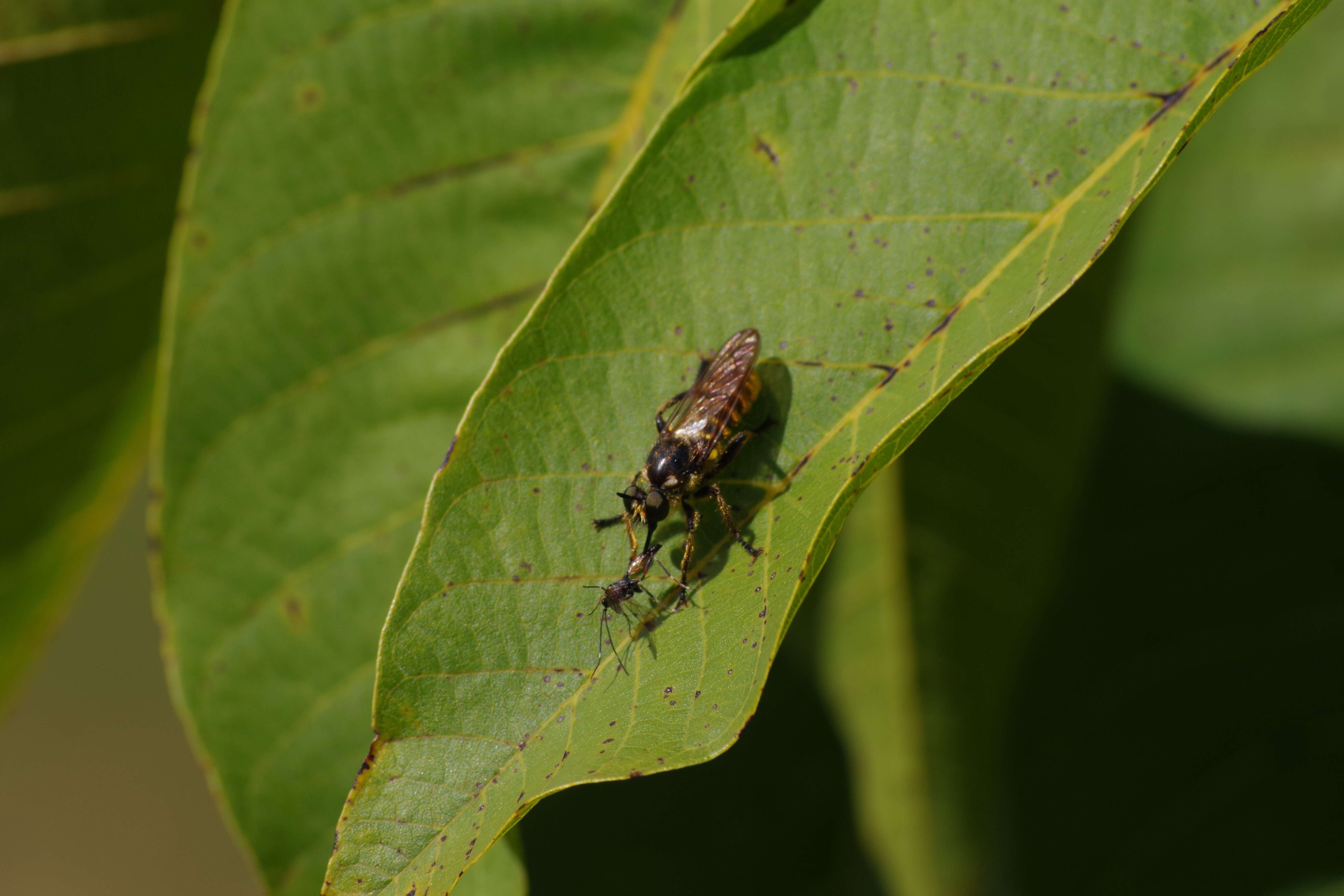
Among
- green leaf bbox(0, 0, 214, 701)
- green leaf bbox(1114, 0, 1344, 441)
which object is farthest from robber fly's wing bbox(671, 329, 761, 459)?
green leaf bbox(1114, 0, 1344, 441)

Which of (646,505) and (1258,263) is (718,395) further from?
(1258,263)

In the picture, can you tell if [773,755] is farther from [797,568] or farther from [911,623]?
[797,568]

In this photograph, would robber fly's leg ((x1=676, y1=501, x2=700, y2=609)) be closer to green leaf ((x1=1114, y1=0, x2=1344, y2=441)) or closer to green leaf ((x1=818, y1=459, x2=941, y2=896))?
green leaf ((x1=818, y1=459, x2=941, y2=896))

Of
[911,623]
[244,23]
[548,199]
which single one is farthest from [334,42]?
[911,623]

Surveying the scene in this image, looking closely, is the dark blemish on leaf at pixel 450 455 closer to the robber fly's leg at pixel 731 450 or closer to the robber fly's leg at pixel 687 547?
the robber fly's leg at pixel 687 547

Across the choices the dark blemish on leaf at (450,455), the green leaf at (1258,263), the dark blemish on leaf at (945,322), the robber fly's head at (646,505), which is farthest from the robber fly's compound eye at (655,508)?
the green leaf at (1258,263)

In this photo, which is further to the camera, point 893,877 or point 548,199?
point 893,877
